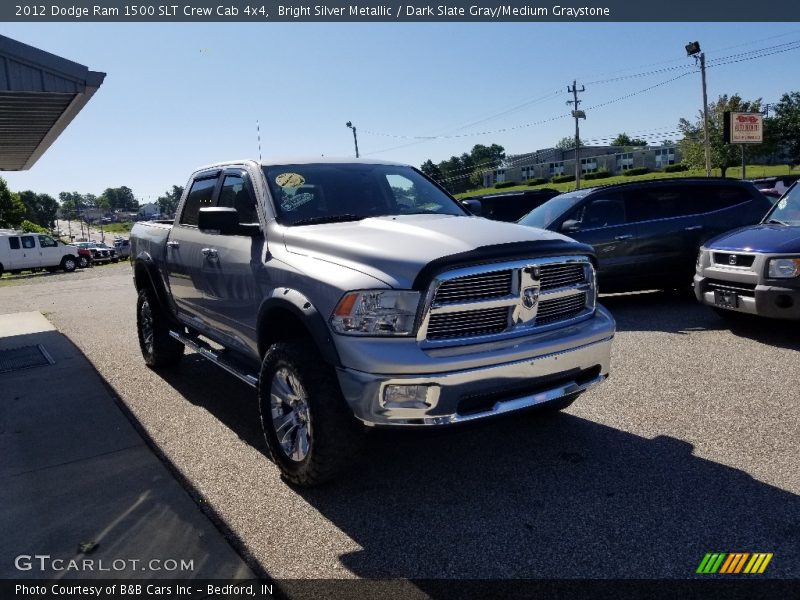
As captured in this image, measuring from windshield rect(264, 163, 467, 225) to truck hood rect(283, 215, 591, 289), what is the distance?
27cm

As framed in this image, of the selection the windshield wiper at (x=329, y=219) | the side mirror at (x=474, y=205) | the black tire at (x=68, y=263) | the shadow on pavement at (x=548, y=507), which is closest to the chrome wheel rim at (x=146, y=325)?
the shadow on pavement at (x=548, y=507)

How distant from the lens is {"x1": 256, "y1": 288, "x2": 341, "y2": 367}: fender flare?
10.6 ft

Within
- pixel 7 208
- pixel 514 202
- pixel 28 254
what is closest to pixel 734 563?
pixel 514 202

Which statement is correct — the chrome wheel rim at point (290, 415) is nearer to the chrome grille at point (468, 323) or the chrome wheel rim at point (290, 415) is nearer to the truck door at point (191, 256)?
the chrome grille at point (468, 323)

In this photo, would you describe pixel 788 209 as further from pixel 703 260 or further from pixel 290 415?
pixel 290 415

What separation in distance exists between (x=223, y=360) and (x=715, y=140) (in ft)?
244

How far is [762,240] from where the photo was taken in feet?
21.6

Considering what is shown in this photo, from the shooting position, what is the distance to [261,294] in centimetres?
395

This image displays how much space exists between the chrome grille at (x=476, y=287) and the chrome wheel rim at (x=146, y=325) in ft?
13.9

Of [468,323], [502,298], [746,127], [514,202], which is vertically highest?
[746,127]

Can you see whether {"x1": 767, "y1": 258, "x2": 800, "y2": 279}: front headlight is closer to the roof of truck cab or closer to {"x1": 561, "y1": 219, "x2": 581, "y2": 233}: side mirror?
{"x1": 561, "y1": 219, "x2": 581, "y2": 233}: side mirror

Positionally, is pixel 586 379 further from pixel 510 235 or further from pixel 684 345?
pixel 684 345

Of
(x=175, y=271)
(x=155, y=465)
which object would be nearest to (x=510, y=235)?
(x=155, y=465)

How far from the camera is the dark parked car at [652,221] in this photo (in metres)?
8.96
